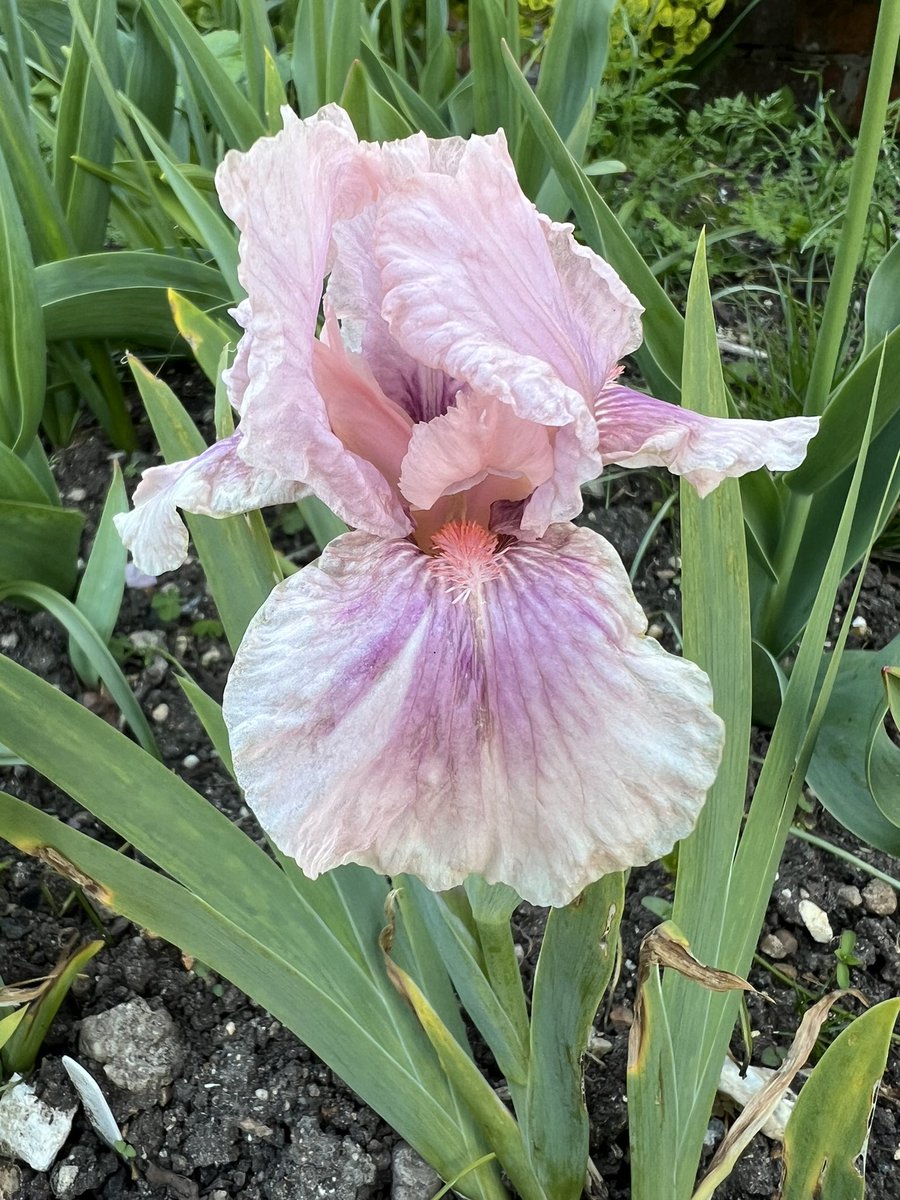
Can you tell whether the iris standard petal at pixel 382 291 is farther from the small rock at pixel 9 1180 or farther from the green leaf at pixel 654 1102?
the small rock at pixel 9 1180

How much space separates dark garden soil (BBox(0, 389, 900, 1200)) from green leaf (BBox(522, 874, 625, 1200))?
7.5 inches

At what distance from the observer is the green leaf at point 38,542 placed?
4.00 feet

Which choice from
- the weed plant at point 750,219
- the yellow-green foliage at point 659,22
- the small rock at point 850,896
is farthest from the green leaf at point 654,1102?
the yellow-green foliage at point 659,22

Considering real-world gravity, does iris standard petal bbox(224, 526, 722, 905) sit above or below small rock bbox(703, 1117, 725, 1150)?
above

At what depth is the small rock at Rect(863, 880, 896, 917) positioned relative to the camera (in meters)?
1.14

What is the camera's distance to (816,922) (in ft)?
3.68

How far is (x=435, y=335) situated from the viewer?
53 cm

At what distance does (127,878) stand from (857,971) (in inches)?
32.9

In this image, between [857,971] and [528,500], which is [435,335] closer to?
→ [528,500]

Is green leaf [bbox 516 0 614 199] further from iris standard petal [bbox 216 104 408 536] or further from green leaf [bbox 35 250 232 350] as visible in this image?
iris standard petal [bbox 216 104 408 536]

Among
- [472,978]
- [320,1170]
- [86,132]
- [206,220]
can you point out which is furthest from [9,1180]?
[86,132]

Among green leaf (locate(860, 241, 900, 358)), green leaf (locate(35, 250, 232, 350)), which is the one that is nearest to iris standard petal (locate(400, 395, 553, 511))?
green leaf (locate(860, 241, 900, 358))

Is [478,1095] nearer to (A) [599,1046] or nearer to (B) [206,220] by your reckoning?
(A) [599,1046]

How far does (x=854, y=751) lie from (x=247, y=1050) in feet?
2.31
